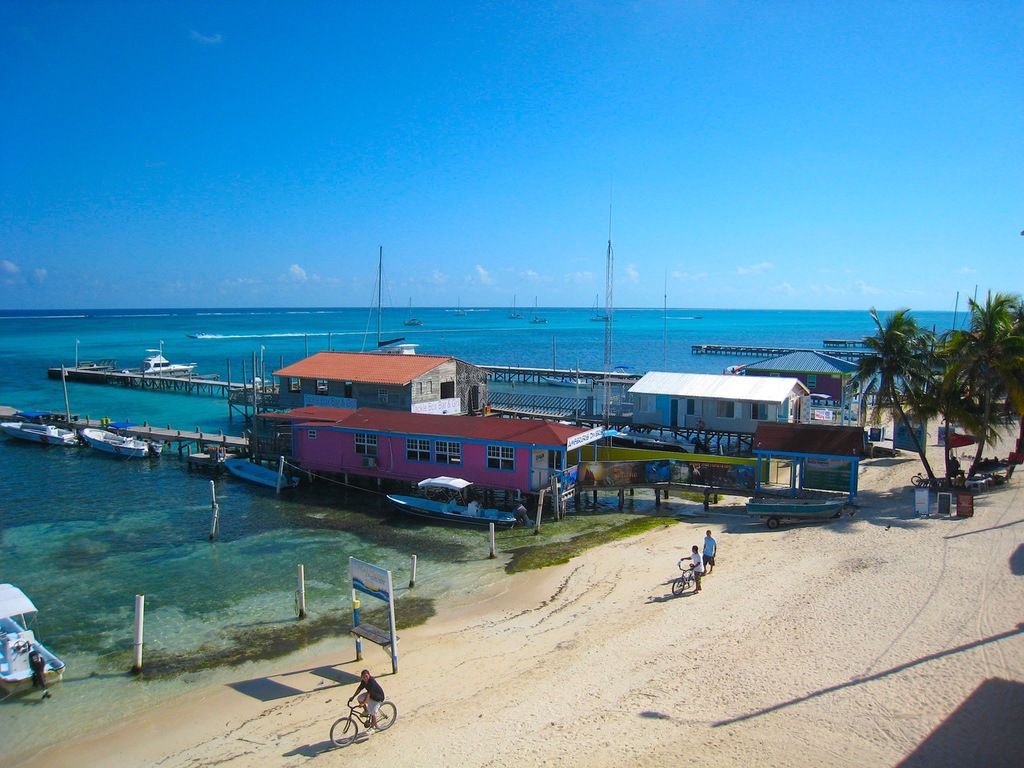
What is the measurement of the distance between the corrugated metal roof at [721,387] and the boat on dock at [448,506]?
55.0ft

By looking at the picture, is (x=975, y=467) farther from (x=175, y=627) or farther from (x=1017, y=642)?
(x=175, y=627)

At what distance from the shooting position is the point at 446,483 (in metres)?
32.1

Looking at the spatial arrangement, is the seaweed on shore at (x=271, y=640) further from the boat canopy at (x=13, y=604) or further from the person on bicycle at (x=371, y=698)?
the person on bicycle at (x=371, y=698)

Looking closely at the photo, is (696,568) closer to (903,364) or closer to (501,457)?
(501,457)

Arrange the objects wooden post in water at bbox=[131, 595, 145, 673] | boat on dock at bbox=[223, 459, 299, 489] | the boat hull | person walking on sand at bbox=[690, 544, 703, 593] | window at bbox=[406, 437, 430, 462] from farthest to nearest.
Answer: boat on dock at bbox=[223, 459, 299, 489]
window at bbox=[406, 437, 430, 462]
the boat hull
person walking on sand at bbox=[690, 544, 703, 593]
wooden post in water at bbox=[131, 595, 145, 673]

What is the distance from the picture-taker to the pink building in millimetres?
32438

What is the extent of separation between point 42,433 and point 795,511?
50302 millimetres

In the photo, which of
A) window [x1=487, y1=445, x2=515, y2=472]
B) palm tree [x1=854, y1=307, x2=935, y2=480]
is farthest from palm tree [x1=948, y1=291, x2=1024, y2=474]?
window [x1=487, y1=445, x2=515, y2=472]

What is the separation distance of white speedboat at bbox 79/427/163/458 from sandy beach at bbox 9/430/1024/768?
33.1 m

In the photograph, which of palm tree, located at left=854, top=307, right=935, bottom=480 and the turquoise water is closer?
the turquoise water

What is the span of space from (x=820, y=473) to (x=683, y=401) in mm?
14410

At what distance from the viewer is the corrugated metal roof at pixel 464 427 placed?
3241 centimetres

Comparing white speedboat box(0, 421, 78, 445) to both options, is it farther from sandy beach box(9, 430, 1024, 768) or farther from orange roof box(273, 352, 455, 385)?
sandy beach box(9, 430, 1024, 768)

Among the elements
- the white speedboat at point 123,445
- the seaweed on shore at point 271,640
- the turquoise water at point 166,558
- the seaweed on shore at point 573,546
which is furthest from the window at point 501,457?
the white speedboat at point 123,445
